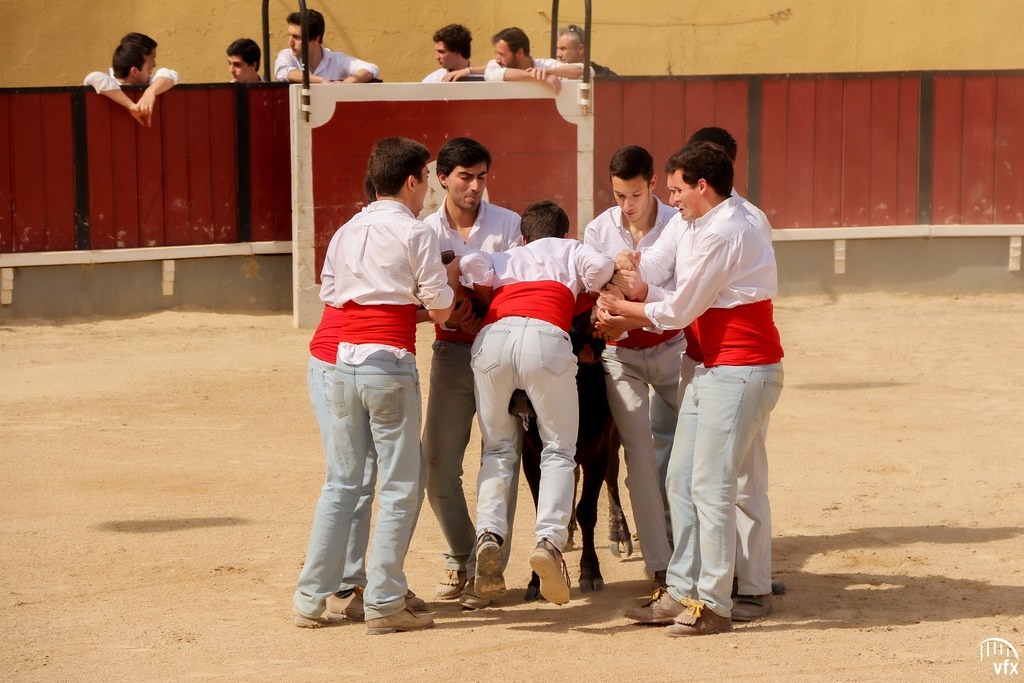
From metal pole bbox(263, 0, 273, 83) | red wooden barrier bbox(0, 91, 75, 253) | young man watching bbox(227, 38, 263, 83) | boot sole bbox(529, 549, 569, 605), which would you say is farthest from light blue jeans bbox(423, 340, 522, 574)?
metal pole bbox(263, 0, 273, 83)

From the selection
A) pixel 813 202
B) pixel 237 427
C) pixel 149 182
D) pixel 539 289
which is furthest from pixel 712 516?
pixel 813 202

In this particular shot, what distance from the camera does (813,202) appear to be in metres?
13.5

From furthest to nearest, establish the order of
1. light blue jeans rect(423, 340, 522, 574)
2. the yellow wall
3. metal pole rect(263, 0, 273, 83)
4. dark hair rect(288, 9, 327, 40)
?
1. the yellow wall
2. metal pole rect(263, 0, 273, 83)
3. dark hair rect(288, 9, 327, 40)
4. light blue jeans rect(423, 340, 522, 574)

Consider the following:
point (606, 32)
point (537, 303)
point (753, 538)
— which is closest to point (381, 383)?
point (537, 303)

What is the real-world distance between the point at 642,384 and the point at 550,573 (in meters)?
1.00

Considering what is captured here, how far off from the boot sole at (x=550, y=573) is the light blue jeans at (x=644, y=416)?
2.06ft

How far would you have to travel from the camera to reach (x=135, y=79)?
11.9 metres

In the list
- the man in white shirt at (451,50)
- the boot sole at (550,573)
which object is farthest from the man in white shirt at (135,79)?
the boot sole at (550,573)

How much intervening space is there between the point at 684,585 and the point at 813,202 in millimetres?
8724

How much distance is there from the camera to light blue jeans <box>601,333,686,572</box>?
564 cm

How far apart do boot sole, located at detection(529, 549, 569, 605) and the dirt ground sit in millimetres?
182

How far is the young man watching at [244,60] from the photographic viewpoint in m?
12.3

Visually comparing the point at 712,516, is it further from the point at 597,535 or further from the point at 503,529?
the point at 597,535

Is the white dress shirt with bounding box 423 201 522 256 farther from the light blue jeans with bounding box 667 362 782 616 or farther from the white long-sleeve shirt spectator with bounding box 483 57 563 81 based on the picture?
the white long-sleeve shirt spectator with bounding box 483 57 563 81
